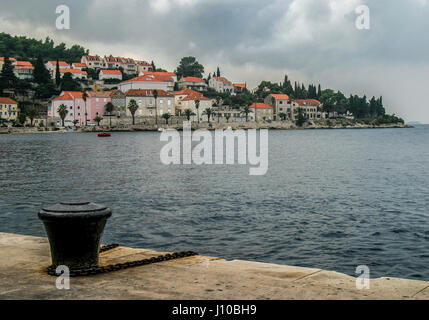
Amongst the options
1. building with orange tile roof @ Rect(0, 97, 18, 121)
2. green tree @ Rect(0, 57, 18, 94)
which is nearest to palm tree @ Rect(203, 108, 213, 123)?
building with orange tile roof @ Rect(0, 97, 18, 121)

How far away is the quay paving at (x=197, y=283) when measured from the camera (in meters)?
6.22

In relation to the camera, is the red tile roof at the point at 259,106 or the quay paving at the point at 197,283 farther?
the red tile roof at the point at 259,106

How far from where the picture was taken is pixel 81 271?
7.21m

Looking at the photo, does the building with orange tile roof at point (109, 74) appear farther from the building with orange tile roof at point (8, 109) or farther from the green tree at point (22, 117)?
the green tree at point (22, 117)

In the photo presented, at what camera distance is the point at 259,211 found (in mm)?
20641

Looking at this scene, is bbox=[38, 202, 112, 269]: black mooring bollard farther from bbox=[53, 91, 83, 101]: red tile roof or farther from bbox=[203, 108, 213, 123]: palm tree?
bbox=[203, 108, 213, 123]: palm tree

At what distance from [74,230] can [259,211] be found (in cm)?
1402

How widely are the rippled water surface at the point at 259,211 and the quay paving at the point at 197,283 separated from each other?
525 cm

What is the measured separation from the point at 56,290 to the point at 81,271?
0.86 meters

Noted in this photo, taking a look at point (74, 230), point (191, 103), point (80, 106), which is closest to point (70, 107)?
point (80, 106)

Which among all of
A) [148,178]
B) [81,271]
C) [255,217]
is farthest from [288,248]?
[148,178]

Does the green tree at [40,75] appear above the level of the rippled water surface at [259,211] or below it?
above

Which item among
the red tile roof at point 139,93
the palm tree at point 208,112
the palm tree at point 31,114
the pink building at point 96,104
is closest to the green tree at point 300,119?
the palm tree at point 208,112

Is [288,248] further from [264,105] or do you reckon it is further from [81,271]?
[264,105]
